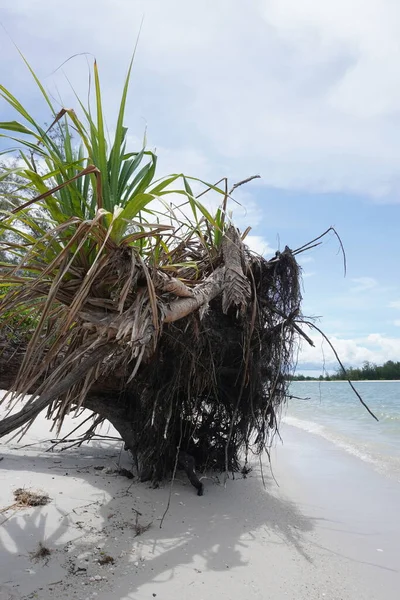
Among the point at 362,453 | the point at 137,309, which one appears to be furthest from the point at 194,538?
the point at 362,453

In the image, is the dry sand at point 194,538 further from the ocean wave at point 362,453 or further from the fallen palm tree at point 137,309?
the ocean wave at point 362,453

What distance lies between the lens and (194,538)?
3.07 meters

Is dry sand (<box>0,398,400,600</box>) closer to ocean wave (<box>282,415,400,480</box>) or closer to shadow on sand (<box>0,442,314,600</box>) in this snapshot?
shadow on sand (<box>0,442,314,600</box>)

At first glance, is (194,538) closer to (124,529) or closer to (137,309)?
(124,529)

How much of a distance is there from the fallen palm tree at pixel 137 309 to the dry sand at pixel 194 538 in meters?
0.49

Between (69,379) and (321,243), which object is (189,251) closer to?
(321,243)

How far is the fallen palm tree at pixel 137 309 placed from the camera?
2375 millimetres

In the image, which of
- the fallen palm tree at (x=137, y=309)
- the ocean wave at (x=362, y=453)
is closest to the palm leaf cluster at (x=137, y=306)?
the fallen palm tree at (x=137, y=309)

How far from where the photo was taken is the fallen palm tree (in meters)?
2.38

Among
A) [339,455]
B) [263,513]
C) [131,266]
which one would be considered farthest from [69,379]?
[339,455]

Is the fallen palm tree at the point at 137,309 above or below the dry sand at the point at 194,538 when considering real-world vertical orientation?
above

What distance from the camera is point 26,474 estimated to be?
4035mm

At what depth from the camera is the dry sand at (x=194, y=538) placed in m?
2.42

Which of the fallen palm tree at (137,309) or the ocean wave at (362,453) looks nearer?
the fallen palm tree at (137,309)
